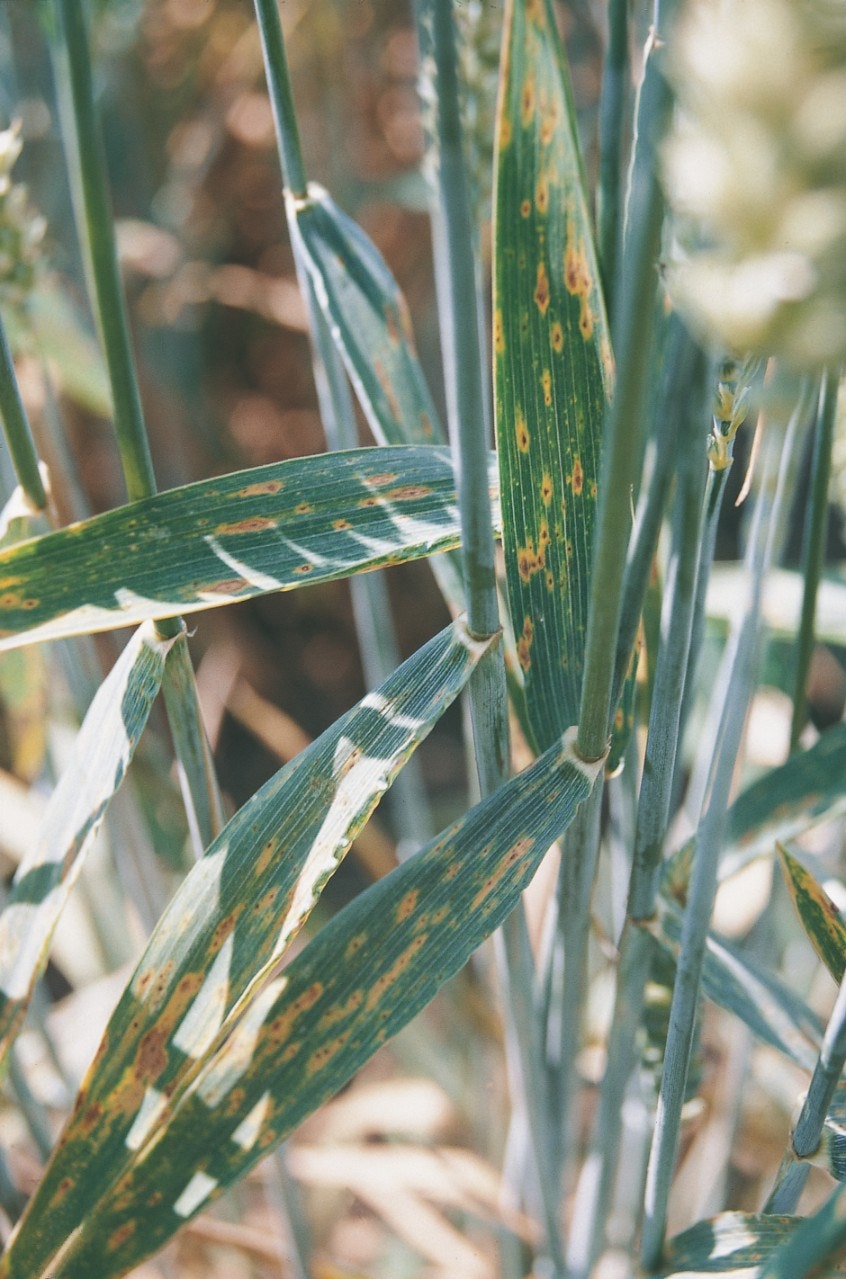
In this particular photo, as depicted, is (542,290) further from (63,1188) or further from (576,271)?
(63,1188)

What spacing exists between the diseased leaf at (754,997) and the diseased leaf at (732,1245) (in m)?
0.07

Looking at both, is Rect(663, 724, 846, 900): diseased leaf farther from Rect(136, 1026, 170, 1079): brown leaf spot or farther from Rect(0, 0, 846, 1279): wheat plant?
Rect(136, 1026, 170, 1079): brown leaf spot

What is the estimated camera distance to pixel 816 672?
1544 millimetres

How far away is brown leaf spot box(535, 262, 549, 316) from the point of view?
1.26ft

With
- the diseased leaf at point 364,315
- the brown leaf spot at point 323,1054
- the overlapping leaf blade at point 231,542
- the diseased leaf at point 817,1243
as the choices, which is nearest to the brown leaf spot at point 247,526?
the overlapping leaf blade at point 231,542

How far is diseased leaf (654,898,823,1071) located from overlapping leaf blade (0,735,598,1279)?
0.40 feet

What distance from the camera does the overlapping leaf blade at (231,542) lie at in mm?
378

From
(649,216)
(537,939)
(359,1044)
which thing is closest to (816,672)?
(537,939)

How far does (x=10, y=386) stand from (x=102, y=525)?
0.23 feet

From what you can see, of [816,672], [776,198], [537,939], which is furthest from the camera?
[816,672]

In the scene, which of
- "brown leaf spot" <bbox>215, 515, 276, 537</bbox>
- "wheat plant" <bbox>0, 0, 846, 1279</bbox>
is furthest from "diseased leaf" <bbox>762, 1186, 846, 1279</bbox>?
"brown leaf spot" <bbox>215, 515, 276, 537</bbox>

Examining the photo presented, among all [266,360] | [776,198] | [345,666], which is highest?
[776,198]

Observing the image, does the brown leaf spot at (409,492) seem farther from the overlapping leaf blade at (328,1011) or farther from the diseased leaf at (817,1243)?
the diseased leaf at (817,1243)

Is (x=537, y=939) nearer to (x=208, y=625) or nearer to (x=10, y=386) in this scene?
(x=10, y=386)
